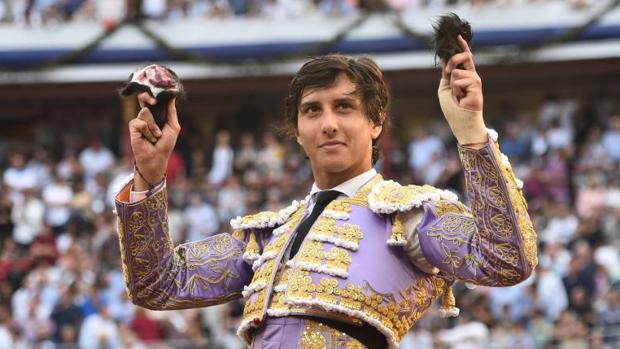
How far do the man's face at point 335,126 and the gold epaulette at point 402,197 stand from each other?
114 mm

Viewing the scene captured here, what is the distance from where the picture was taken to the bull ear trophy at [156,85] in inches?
147

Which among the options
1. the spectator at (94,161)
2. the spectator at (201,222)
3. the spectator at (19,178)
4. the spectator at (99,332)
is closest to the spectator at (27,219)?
the spectator at (19,178)

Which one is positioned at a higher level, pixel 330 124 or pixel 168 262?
pixel 330 124

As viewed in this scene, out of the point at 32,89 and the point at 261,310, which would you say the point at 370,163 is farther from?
the point at 32,89

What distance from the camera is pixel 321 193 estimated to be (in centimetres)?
400

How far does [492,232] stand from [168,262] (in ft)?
3.05

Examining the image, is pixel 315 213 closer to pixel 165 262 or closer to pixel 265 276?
pixel 265 276

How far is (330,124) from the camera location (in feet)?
12.4

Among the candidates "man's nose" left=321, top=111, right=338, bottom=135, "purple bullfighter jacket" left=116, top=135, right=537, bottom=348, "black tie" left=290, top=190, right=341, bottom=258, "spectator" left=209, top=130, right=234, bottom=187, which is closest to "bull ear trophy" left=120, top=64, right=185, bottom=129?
"purple bullfighter jacket" left=116, top=135, right=537, bottom=348

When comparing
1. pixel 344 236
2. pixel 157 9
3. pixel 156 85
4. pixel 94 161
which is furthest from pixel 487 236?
pixel 157 9

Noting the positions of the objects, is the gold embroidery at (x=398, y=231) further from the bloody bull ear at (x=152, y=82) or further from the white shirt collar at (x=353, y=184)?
the bloody bull ear at (x=152, y=82)

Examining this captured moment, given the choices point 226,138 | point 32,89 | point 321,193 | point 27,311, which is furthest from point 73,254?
point 321,193

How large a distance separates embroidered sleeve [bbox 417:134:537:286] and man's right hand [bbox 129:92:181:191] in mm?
748

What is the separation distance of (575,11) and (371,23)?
2031 millimetres
